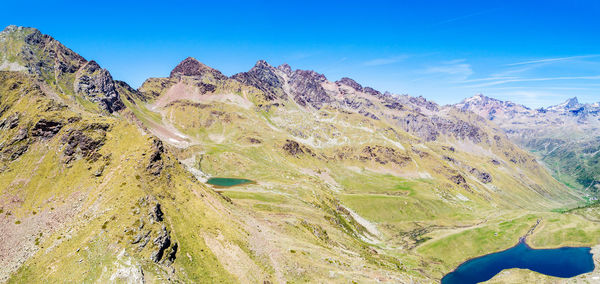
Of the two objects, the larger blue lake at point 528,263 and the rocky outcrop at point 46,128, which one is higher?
the rocky outcrop at point 46,128

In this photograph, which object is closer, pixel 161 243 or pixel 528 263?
pixel 161 243

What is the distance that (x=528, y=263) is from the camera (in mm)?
173125

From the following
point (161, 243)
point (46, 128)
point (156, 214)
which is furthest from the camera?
point (46, 128)

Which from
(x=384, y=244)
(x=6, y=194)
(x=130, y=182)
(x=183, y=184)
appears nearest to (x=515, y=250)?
(x=384, y=244)

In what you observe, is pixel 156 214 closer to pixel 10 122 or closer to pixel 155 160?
pixel 155 160

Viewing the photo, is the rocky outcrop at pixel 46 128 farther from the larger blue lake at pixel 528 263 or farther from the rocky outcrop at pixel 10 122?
the larger blue lake at pixel 528 263

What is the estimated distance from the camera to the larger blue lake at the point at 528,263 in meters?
158

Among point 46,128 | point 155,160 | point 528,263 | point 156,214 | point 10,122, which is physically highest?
point 10,122

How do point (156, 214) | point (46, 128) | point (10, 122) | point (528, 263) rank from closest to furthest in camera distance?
point (156, 214) → point (46, 128) → point (10, 122) → point (528, 263)

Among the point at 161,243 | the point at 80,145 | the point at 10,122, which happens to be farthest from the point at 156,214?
the point at 10,122

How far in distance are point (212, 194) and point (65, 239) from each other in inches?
1847

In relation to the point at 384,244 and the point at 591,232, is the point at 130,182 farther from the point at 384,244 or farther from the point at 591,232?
the point at 591,232

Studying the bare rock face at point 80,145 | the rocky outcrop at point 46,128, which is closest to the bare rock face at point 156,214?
the bare rock face at point 80,145

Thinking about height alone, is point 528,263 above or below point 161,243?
below
